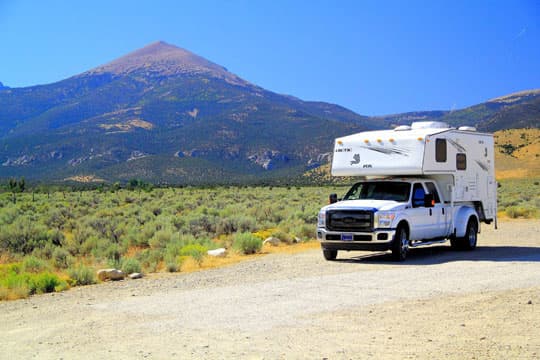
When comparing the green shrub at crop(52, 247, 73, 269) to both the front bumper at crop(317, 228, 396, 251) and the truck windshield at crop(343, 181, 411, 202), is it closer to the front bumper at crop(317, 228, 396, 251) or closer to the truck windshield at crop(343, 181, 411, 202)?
the front bumper at crop(317, 228, 396, 251)

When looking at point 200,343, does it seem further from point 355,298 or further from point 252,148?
point 252,148

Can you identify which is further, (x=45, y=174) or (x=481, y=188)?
(x=45, y=174)

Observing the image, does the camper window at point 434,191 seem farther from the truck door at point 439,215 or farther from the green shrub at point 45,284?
the green shrub at point 45,284

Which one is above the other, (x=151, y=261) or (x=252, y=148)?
(x=252, y=148)

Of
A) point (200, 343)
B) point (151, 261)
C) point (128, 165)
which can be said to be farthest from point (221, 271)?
point (128, 165)

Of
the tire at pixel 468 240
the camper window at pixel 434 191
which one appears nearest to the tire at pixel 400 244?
the camper window at pixel 434 191

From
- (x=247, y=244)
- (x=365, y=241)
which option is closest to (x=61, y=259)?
(x=247, y=244)

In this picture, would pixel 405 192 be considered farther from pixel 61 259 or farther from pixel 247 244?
pixel 61 259

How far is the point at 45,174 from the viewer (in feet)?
453

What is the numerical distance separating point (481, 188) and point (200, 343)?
Answer: 44.4 ft

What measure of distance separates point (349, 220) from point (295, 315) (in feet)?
23.1

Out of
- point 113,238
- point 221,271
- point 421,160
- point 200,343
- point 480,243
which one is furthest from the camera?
point 113,238

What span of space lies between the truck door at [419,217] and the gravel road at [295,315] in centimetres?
140

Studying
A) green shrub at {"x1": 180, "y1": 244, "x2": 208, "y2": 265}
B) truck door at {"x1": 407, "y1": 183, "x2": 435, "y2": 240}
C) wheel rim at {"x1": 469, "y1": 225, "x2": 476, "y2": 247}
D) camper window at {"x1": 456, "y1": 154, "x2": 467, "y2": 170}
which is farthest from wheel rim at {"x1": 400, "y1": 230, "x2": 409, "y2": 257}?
green shrub at {"x1": 180, "y1": 244, "x2": 208, "y2": 265}
